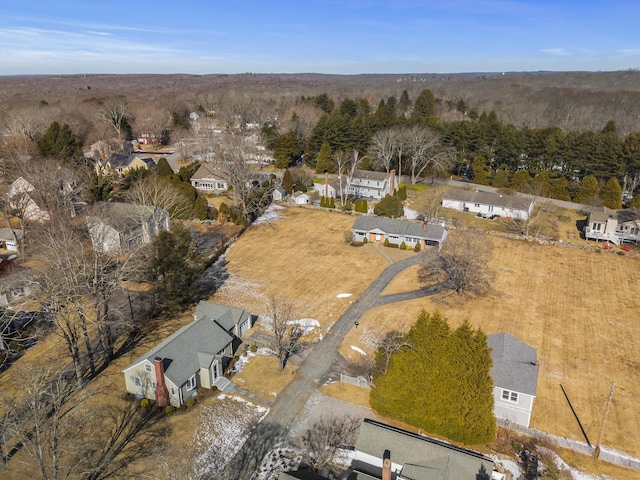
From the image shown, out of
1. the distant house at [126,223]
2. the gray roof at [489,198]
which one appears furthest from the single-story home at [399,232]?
the distant house at [126,223]

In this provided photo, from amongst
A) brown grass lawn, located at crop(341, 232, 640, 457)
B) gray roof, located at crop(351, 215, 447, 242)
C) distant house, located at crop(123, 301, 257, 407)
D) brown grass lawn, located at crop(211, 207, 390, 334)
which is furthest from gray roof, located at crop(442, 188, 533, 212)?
distant house, located at crop(123, 301, 257, 407)

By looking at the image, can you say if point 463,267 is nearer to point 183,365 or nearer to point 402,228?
point 402,228

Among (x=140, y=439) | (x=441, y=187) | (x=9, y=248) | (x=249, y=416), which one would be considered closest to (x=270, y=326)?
(x=249, y=416)

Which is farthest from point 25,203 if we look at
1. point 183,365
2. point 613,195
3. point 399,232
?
point 613,195

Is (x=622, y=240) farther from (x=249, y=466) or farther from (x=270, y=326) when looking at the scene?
(x=249, y=466)

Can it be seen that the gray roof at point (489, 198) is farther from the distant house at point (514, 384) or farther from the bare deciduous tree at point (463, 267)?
the distant house at point (514, 384)

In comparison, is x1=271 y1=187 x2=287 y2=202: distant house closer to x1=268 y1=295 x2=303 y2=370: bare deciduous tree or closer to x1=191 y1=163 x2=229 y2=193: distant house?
x1=191 y1=163 x2=229 y2=193: distant house
